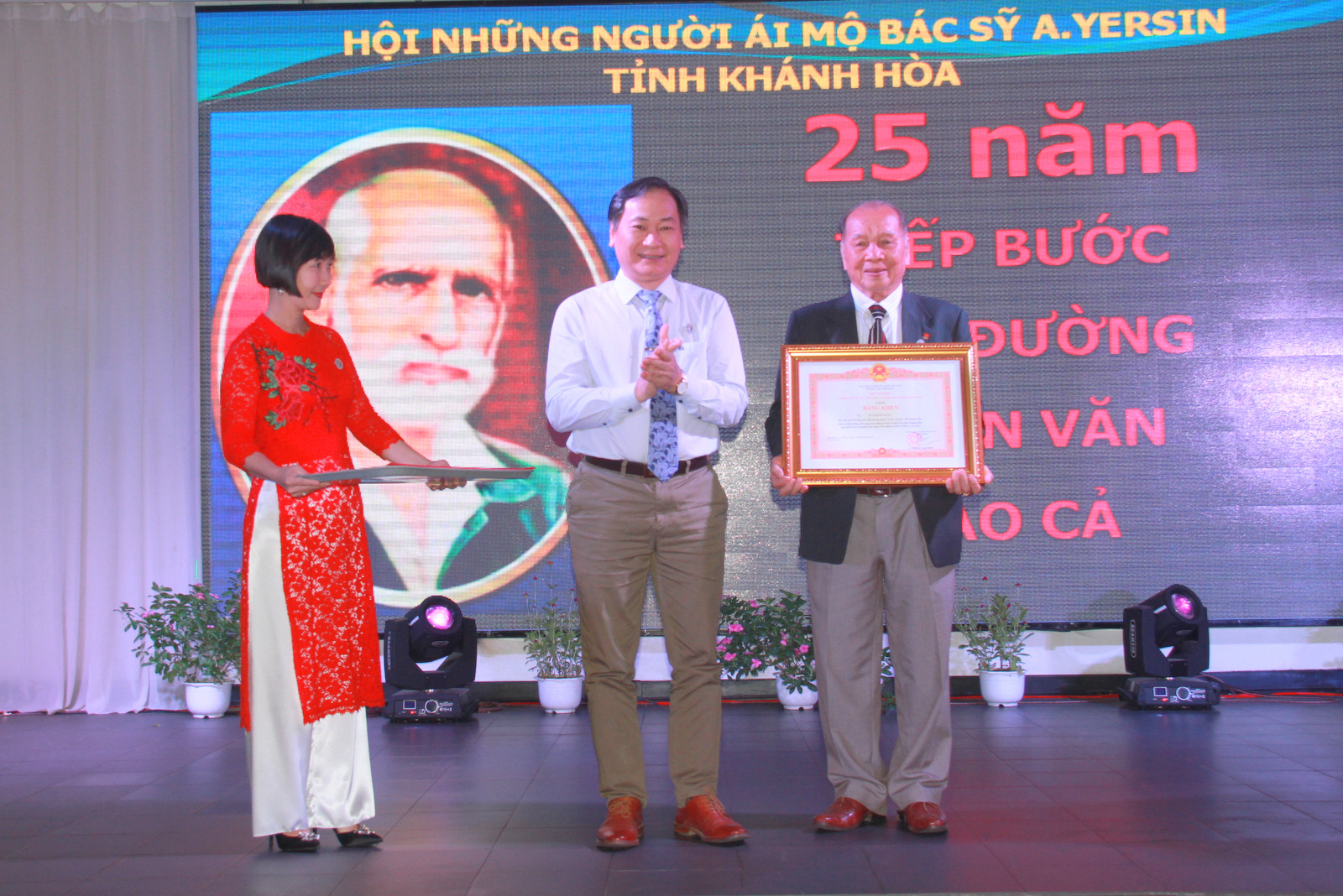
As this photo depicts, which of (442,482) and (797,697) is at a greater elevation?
(442,482)

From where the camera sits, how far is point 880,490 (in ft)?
9.24

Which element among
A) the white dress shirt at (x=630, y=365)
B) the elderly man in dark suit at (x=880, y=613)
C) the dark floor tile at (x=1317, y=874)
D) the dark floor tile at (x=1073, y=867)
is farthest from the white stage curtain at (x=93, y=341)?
the dark floor tile at (x=1317, y=874)

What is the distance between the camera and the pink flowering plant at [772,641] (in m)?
4.80

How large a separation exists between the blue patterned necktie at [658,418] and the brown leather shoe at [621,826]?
0.82 meters

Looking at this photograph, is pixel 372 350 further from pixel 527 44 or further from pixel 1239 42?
pixel 1239 42

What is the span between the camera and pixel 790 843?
2686mm

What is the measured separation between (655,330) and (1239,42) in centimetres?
379

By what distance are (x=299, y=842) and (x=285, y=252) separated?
1470 millimetres

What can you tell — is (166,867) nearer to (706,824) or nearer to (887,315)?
(706,824)

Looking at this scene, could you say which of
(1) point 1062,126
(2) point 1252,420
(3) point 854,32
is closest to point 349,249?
(3) point 854,32

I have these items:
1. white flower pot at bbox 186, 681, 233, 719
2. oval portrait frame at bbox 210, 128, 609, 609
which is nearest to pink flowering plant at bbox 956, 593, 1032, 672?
oval portrait frame at bbox 210, 128, 609, 609

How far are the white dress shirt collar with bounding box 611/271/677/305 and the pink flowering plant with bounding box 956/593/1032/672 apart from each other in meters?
2.71

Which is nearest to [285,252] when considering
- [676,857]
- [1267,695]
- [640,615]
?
[640,615]

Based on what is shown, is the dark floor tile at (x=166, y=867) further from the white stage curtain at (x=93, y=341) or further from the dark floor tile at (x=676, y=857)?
the white stage curtain at (x=93, y=341)
